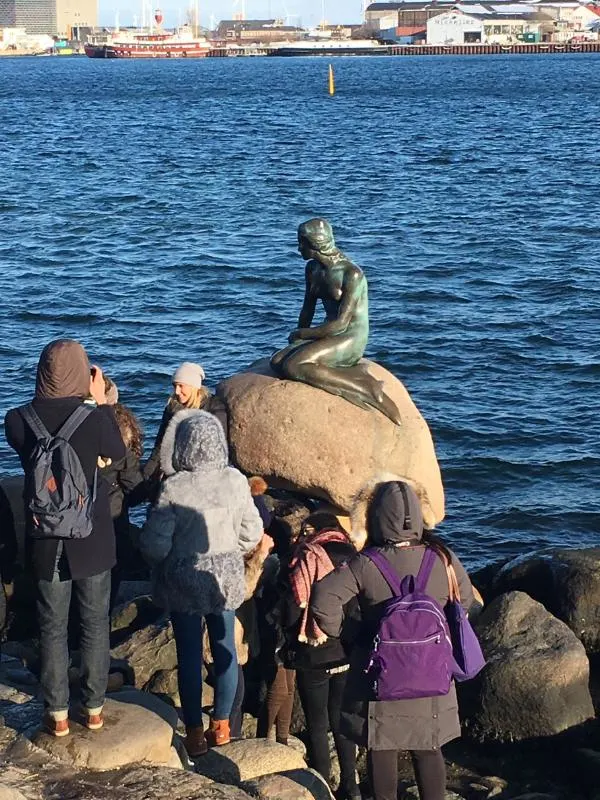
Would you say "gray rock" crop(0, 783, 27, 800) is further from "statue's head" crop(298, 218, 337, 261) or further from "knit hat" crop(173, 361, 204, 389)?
"statue's head" crop(298, 218, 337, 261)

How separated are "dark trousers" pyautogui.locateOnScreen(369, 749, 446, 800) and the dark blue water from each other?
7687 mm

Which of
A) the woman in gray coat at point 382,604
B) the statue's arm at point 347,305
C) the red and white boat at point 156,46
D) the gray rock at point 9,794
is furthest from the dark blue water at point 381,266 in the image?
the red and white boat at point 156,46

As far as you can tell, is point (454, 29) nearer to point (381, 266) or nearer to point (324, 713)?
point (381, 266)

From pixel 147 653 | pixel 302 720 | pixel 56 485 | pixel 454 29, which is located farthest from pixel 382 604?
pixel 454 29

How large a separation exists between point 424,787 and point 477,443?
36.5 ft

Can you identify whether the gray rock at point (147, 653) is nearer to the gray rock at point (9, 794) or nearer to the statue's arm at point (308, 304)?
the gray rock at point (9, 794)

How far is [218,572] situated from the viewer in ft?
23.2

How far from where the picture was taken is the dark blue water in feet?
56.7

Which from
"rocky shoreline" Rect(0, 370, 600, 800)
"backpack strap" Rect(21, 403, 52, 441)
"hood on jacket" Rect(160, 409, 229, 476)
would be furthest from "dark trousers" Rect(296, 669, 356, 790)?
"backpack strap" Rect(21, 403, 52, 441)

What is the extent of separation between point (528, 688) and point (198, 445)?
3.59 m

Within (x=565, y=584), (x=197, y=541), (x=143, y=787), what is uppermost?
(x=197, y=541)

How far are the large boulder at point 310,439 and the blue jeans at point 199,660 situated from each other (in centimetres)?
344

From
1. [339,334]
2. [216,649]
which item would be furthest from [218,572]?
[339,334]

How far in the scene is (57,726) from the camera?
6680 mm
